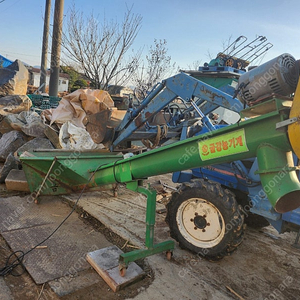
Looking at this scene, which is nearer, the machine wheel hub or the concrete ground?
the concrete ground

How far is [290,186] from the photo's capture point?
1765 millimetres

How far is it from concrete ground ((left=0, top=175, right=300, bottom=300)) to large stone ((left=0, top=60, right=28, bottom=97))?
7512mm

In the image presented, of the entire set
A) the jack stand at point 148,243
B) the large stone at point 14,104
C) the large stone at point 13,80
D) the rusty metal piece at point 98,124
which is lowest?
the jack stand at point 148,243

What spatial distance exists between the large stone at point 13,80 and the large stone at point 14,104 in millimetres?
1673

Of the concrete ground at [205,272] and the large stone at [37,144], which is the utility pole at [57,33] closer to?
the large stone at [37,144]

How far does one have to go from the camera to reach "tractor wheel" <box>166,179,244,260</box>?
9.57ft

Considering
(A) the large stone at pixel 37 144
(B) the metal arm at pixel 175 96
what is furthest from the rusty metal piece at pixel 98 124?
(A) the large stone at pixel 37 144

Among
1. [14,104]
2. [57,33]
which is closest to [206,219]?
[14,104]

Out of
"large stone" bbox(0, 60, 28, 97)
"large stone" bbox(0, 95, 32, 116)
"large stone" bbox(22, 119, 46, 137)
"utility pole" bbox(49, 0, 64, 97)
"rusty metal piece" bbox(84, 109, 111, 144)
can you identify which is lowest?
"large stone" bbox(22, 119, 46, 137)

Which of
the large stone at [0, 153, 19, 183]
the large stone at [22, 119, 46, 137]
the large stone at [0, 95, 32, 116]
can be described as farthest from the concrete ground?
Answer: the large stone at [0, 95, 32, 116]

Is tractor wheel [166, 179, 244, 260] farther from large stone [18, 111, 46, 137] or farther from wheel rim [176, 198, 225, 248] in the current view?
large stone [18, 111, 46, 137]

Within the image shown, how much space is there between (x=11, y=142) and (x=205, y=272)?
5.67 metres

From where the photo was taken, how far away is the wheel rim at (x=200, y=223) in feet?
9.93

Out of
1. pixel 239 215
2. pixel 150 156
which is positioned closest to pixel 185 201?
pixel 239 215
